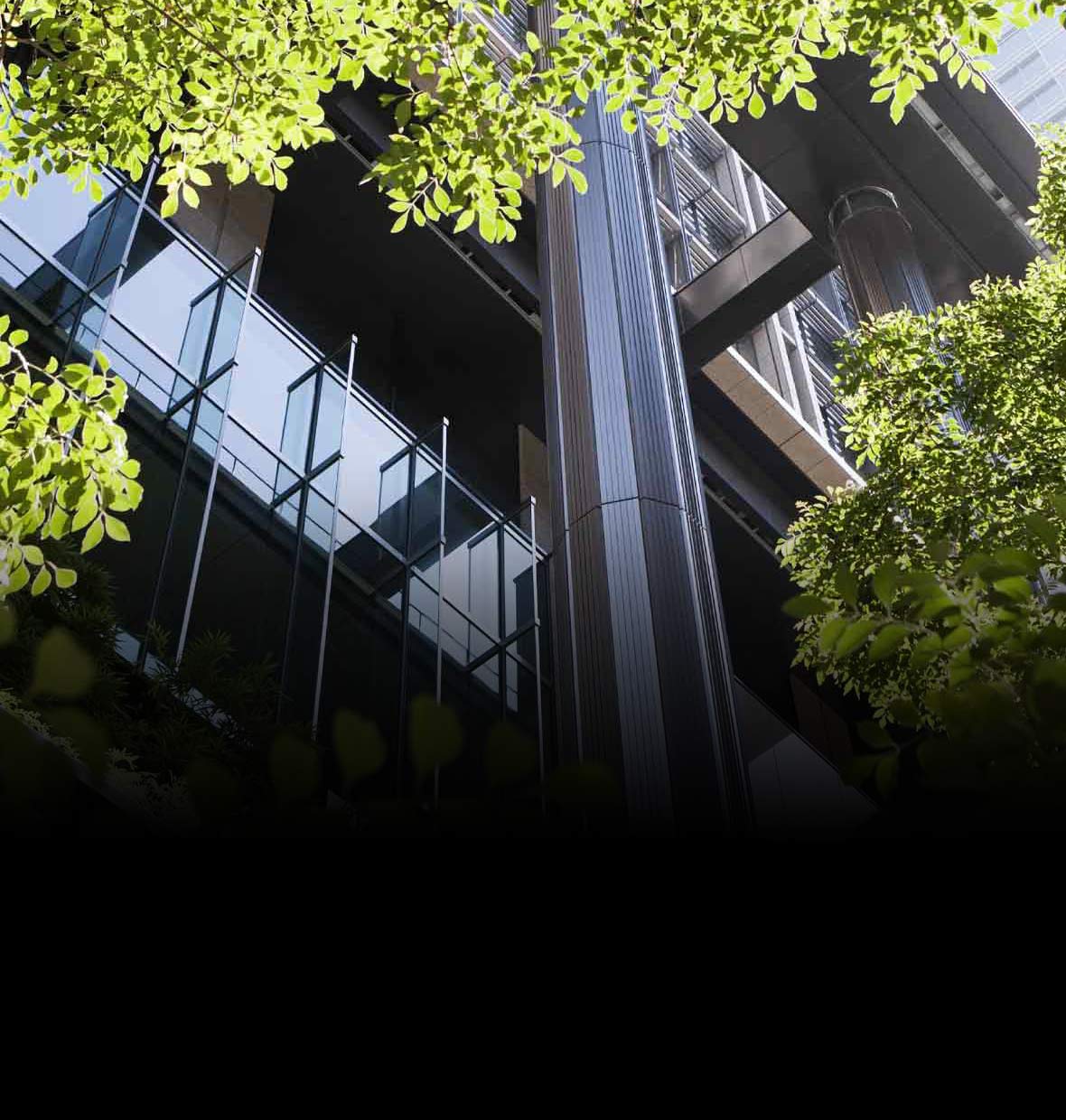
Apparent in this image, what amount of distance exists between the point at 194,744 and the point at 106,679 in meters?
0.87

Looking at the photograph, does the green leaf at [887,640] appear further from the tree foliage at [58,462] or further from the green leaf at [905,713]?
the tree foliage at [58,462]

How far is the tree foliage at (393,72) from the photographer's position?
6430 mm

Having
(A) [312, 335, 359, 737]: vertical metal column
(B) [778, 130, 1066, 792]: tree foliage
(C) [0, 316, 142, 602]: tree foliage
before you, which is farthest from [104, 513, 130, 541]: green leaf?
(A) [312, 335, 359, 737]: vertical metal column

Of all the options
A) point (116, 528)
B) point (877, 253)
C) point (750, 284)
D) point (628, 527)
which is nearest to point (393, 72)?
point (116, 528)

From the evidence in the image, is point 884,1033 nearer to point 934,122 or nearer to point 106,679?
point 106,679

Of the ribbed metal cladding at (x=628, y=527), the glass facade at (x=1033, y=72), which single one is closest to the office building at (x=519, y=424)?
the ribbed metal cladding at (x=628, y=527)

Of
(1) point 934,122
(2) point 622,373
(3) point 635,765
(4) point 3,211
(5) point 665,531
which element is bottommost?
(3) point 635,765

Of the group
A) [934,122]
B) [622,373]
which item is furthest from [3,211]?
[934,122]

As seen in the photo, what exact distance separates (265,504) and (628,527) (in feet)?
16.1

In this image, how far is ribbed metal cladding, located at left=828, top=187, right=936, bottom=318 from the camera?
15594 millimetres

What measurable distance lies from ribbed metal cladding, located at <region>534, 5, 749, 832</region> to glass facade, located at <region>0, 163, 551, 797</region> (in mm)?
2855

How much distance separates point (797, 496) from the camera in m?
23.5

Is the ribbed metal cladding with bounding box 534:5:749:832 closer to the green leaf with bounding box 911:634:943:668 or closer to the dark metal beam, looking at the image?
the green leaf with bounding box 911:634:943:668

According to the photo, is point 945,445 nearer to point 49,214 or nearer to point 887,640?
point 887,640
